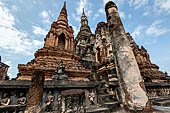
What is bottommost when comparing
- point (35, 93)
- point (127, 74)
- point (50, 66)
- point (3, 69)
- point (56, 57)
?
point (35, 93)

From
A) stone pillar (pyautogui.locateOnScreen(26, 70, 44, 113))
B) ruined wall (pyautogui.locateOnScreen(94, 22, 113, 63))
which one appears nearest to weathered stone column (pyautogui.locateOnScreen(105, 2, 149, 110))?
stone pillar (pyautogui.locateOnScreen(26, 70, 44, 113))

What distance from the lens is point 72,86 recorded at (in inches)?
140

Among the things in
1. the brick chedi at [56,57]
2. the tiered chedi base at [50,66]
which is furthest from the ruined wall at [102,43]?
the tiered chedi base at [50,66]

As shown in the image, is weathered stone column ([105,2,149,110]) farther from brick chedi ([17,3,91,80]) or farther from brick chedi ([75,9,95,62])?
brick chedi ([75,9,95,62])

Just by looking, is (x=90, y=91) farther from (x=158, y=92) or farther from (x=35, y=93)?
(x=158, y=92)

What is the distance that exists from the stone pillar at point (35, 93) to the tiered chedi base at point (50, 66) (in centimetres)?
374

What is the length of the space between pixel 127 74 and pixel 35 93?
357 centimetres

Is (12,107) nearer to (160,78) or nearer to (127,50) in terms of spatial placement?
(127,50)

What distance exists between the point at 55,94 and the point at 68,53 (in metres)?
6.32

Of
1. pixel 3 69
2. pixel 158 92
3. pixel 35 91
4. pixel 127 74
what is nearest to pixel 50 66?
pixel 35 91

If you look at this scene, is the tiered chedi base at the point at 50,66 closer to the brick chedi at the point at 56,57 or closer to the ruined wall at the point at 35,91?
the brick chedi at the point at 56,57

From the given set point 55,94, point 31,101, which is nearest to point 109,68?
point 55,94

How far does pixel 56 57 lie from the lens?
335 inches

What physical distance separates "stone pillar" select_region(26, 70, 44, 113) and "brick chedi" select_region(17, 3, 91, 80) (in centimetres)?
374
